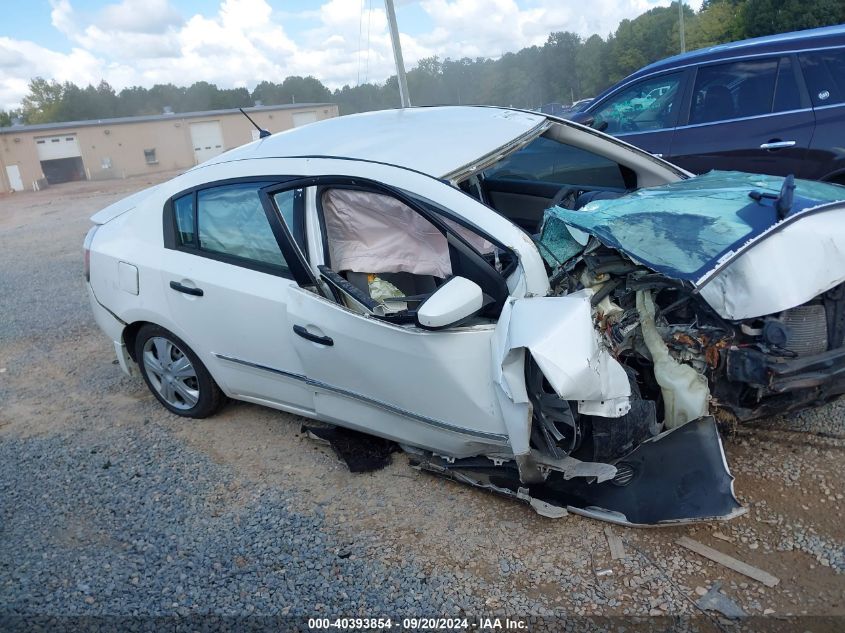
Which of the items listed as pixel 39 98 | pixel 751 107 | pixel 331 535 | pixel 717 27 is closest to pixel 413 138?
pixel 331 535

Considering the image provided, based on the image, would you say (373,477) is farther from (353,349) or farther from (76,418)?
(76,418)

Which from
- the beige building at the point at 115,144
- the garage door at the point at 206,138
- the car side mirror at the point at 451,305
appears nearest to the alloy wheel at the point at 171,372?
the car side mirror at the point at 451,305

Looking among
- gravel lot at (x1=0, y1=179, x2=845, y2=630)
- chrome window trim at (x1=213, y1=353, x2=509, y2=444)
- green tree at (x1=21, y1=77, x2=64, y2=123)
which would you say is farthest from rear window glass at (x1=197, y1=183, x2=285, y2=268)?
green tree at (x1=21, y1=77, x2=64, y2=123)

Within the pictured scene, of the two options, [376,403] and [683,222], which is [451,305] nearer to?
[376,403]

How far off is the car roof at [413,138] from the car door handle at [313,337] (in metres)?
0.88

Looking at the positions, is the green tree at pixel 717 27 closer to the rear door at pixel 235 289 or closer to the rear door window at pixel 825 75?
the rear door window at pixel 825 75

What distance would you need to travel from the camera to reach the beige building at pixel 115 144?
127ft

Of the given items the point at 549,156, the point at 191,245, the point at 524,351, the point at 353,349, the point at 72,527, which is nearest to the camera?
the point at 524,351

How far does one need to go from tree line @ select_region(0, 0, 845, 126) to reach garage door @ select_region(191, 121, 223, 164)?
10.1 m

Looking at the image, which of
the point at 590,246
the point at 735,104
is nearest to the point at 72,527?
the point at 590,246

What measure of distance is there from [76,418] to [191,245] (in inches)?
63.2

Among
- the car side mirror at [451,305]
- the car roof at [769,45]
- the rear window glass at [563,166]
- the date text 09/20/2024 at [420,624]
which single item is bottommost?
the date text 09/20/2024 at [420,624]

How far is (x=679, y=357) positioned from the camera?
2873 millimetres

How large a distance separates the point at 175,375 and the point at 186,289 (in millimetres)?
711
